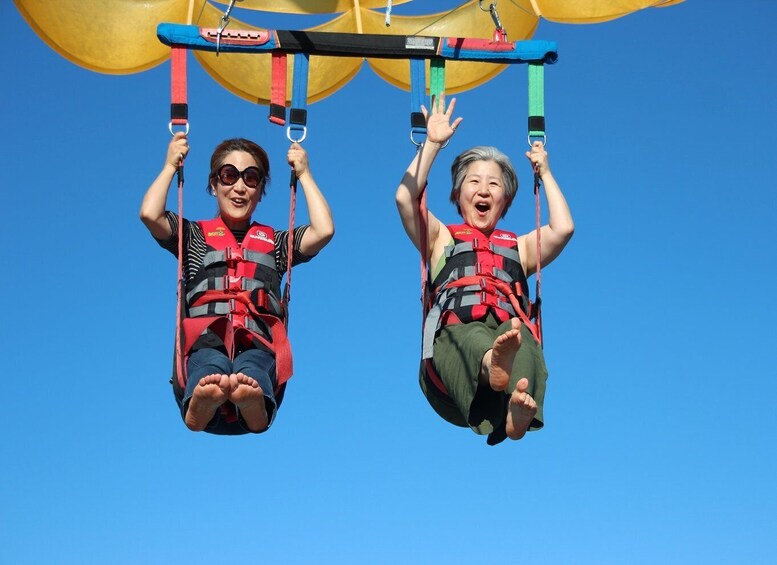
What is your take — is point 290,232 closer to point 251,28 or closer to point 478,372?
point 478,372

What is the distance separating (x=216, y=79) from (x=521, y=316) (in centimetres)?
375

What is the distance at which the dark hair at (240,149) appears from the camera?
802 centimetres

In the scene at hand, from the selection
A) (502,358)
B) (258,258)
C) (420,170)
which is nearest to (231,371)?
(258,258)

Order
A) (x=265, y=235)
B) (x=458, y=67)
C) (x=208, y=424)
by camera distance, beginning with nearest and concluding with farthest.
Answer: (x=208, y=424) → (x=265, y=235) → (x=458, y=67)

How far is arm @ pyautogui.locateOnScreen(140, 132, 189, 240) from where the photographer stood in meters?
7.58

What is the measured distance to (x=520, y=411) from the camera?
6.98 meters

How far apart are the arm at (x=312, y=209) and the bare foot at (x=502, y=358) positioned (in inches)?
49.9

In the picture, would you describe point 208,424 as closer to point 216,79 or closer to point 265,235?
point 265,235

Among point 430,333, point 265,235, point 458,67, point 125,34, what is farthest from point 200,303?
point 458,67

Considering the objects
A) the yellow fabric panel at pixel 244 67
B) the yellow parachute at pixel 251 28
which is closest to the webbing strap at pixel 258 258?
the yellow parachute at pixel 251 28

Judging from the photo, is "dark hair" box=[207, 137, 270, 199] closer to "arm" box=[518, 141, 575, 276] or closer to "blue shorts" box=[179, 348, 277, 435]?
"blue shorts" box=[179, 348, 277, 435]

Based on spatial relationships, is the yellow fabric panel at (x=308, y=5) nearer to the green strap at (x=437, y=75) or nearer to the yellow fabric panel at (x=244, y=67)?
the yellow fabric panel at (x=244, y=67)

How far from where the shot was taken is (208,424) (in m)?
7.23

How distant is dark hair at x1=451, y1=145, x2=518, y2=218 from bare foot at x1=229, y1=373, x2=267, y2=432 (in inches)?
78.4
